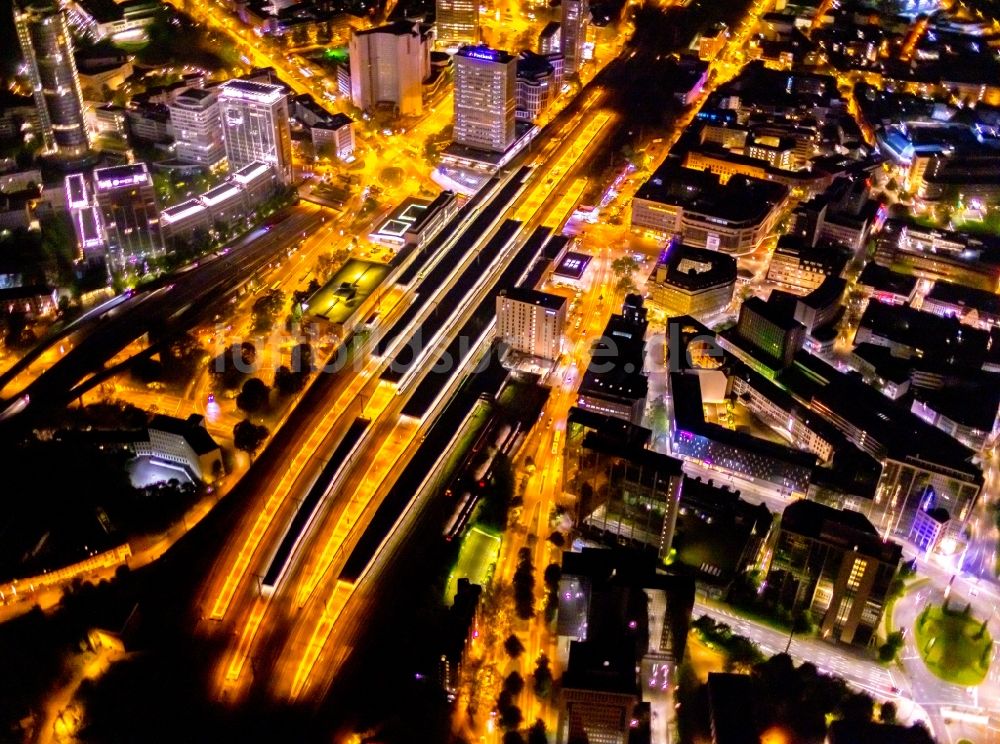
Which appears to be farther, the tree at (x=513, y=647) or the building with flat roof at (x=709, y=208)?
the building with flat roof at (x=709, y=208)

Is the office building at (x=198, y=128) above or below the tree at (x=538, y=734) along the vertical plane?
above

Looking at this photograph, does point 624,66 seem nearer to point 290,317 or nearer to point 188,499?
point 290,317

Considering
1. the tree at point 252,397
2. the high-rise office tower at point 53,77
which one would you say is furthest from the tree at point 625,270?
the high-rise office tower at point 53,77

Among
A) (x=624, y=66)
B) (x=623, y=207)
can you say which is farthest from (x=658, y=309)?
(x=624, y=66)

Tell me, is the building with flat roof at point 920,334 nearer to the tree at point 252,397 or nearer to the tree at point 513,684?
the tree at point 513,684

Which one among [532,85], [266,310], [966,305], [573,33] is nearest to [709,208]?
[966,305]

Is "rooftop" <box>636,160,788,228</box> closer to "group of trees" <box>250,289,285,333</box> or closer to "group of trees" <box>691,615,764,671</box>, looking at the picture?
"group of trees" <box>250,289,285,333</box>

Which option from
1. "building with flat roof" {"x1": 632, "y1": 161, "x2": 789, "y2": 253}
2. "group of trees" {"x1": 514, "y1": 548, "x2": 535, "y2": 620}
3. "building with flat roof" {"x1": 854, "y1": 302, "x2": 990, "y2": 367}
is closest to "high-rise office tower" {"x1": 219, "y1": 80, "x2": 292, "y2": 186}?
"building with flat roof" {"x1": 632, "y1": 161, "x2": 789, "y2": 253}
